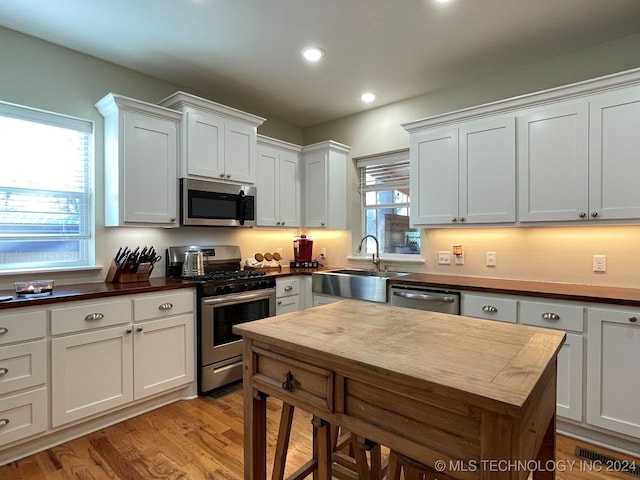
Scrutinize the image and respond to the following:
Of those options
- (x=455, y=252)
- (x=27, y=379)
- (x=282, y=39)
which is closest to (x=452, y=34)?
(x=282, y=39)

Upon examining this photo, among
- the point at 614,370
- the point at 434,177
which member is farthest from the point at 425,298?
the point at 614,370

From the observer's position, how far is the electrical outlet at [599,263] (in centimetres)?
264

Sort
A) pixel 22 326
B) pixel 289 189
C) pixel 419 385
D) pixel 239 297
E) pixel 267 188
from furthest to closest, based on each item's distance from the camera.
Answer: pixel 289 189 < pixel 267 188 < pixel 239 297 < pixel 22 326 < pixel 419 385

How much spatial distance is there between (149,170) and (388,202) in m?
2.48

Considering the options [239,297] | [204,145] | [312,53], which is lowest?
[239,297]

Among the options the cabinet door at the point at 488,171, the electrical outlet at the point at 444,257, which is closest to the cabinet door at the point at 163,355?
the electrical outlet at the point at 444,257

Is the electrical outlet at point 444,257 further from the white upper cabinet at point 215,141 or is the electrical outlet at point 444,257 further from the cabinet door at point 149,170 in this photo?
the cabinet door at point 149,170

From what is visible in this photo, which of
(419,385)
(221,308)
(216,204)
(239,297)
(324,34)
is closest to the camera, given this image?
(419,385)

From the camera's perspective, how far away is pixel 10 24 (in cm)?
245

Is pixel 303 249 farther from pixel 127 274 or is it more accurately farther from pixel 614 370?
pixel 614 370

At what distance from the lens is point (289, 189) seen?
13.6ft

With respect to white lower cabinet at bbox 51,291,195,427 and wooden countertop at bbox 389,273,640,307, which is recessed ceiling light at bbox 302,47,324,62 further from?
white lower cabinet at bbox 51,291,195,427

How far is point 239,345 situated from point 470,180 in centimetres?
244

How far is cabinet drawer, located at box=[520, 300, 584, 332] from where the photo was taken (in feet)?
7.35
